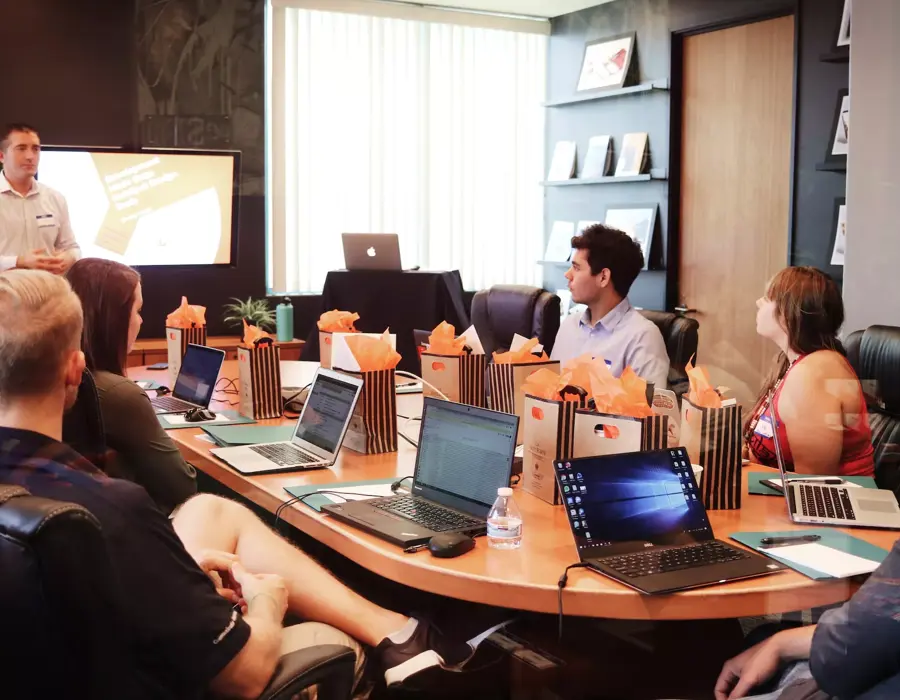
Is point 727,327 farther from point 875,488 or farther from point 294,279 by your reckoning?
point 875,488

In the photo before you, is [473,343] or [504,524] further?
[473,343]

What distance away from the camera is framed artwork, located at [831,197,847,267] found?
4.64 metres

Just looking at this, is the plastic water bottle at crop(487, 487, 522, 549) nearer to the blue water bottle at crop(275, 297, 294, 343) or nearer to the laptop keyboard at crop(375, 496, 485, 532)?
the laptop keyboard at crop(375, 496, 485, 532)

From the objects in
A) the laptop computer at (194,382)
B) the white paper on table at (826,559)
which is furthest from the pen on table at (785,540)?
the laptop computer at (194,382)

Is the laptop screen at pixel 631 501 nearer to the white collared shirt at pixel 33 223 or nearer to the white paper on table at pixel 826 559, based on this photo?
the white paper on table at pixel 826 559

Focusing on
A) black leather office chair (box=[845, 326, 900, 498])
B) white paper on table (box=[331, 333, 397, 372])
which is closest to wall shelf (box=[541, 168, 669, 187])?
black leather office chair (box=[845, 326, 900, 498])

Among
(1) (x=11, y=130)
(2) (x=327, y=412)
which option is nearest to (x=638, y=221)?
(1) (x=11, y=130)

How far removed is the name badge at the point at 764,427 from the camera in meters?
2.69

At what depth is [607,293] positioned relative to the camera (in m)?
3.63

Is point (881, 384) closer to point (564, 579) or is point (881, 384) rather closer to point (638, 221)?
point (564, 579)

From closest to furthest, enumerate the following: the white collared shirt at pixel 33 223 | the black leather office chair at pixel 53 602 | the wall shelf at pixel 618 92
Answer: the black leather office chair at pixel 53 602 → the white collared shirt at pixel 33 223 → the wall shelf at pixel 618 92

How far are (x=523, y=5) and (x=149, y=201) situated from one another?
2.70 meters

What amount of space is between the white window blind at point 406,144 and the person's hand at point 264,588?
4.43m

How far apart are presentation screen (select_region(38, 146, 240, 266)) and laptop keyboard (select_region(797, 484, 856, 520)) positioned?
14.1ft
